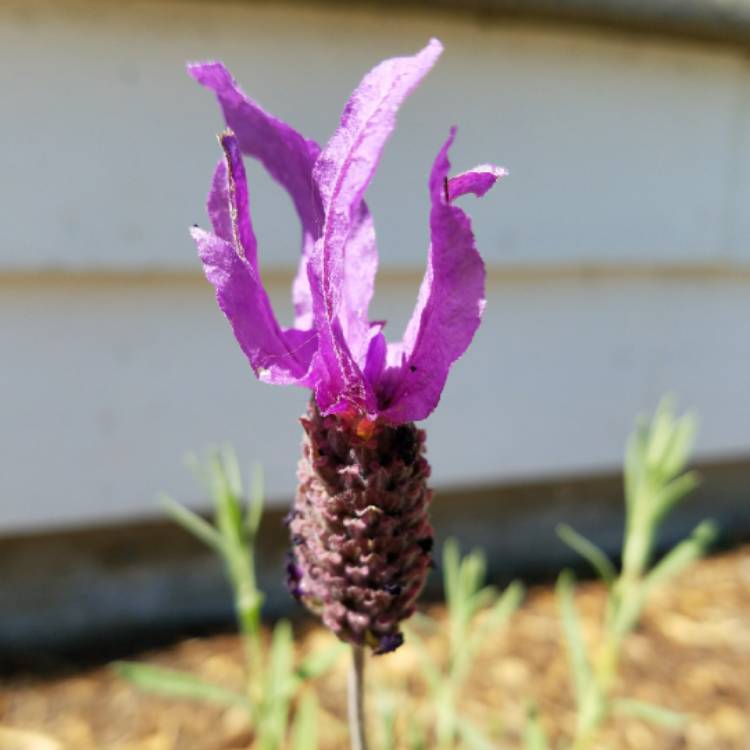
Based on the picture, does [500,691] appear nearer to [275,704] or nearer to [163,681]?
[275,704]

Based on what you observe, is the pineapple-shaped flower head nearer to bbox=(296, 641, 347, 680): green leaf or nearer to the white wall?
bbox=(296, 641, 347, 680): green leaf

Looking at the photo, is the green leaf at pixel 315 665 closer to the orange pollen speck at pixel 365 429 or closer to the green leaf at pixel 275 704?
the green leaf at pixel 275 704

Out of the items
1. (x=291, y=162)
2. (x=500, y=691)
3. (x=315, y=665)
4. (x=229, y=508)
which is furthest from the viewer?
(x=500, y=691)

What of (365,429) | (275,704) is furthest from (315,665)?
(365,429)

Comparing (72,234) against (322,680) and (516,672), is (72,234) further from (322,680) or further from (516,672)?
(516,672)

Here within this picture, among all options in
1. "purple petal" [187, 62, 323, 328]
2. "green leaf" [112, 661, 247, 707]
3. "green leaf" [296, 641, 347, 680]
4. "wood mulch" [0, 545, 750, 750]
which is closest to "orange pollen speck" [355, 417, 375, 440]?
"purple petal" [187, 62, 323, 328]

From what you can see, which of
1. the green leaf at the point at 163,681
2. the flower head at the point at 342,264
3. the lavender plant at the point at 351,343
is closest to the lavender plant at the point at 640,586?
the green leaf at the point at 163,681

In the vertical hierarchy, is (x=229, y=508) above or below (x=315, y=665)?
above

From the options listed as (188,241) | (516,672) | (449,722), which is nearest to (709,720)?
(516,672)

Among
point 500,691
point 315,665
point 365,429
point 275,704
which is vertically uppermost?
point 365,429
